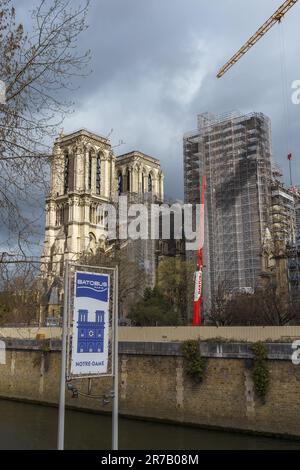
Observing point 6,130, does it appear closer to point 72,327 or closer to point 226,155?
point 72,327

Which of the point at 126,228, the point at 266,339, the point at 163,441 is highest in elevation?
the point at 126,228

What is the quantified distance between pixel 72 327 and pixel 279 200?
4300 cm

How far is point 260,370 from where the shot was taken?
18.9 meters

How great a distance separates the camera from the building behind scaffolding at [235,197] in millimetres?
43844

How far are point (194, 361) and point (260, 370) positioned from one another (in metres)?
3.04

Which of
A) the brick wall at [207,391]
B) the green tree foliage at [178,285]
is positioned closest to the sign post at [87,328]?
the brick wall at [207,391]

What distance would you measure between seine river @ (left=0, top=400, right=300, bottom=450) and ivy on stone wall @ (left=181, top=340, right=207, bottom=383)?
82.9 inches

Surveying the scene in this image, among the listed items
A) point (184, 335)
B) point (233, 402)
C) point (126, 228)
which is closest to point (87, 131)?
point (126, 228)

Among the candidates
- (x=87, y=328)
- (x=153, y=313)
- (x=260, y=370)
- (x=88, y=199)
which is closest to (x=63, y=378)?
(x=87, y=328)

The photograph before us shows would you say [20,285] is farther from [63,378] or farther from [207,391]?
[207,391]

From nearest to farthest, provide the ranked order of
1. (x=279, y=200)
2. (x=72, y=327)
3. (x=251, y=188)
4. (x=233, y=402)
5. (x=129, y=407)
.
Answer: (x=72, y=327) < (x=233, y=402) < (x=129, y=407) < (x=251, y=188) < (x=279, y=200)

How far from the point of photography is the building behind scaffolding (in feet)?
144

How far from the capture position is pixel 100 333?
8.21 meters

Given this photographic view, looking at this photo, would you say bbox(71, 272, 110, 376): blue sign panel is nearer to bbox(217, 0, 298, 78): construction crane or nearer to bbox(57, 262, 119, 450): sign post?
bbox(57, 262, 119, 450): sign post
